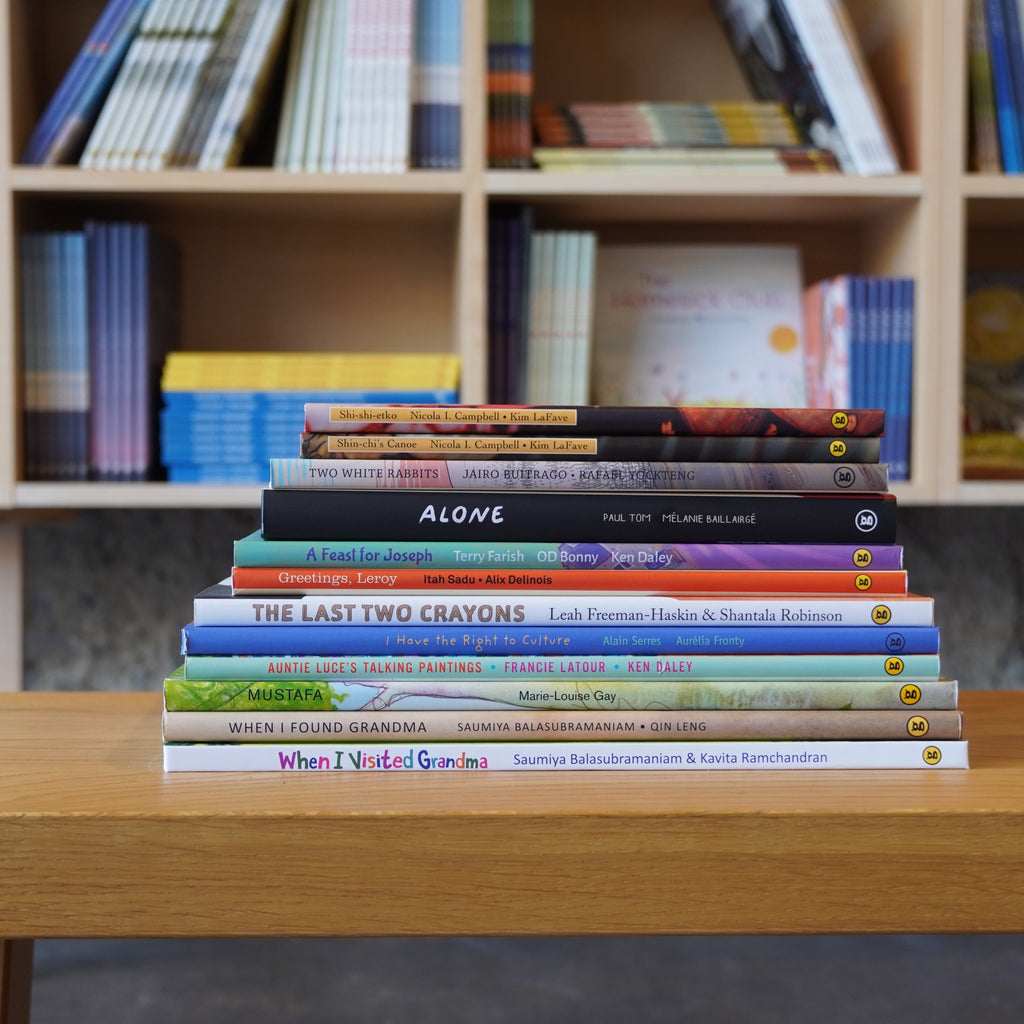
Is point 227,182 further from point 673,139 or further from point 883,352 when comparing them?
point 883,352

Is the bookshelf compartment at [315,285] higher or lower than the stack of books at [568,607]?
higher

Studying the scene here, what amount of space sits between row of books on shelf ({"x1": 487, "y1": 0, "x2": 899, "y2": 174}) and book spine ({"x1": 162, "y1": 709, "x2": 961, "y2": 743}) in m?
0.99

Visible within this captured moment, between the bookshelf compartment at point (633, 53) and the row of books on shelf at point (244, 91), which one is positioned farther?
the bookshelf compartment at point (633, 53)

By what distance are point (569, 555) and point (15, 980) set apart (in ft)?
1.71

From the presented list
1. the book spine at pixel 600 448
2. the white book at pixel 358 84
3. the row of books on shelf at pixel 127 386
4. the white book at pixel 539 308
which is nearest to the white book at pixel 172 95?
the row of books on shelf at pixel 127 386

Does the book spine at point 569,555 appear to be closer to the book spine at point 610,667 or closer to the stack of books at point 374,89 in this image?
the book spine at point 610,667

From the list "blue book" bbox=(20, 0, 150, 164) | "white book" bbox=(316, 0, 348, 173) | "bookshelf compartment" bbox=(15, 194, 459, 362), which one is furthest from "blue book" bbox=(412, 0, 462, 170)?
"blue book" bbox=(20, 0, 150, 164)

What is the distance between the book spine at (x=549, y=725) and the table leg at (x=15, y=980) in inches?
7.8

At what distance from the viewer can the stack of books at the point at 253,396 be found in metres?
1.43

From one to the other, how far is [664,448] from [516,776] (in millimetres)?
226

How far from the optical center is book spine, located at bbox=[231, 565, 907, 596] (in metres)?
0.65

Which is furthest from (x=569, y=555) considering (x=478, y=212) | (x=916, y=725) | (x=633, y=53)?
(x=633, y=53)

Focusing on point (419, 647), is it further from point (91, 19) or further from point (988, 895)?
point (91, 19)

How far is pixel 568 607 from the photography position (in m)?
0.65
